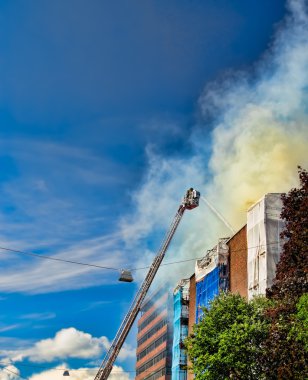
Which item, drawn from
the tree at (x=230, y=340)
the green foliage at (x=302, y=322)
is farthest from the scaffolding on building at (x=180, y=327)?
the green foliage at (x=302, y=322)

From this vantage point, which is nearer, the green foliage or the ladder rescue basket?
Result: the green foliage

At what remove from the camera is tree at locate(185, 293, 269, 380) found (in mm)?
32625

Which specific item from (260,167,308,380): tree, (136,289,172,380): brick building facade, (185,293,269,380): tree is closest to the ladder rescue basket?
(185,293,269,380): tree

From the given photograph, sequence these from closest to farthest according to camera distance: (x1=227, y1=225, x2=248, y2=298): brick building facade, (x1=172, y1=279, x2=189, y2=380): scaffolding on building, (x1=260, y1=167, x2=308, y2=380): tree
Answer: (x1=260, y1=167, x2=308, y2=380): tree
(x1=227, y1=225, x2=248, y2=298): brick building facade
(x1=172, y1=279, x2=189, y2=380): scaffolding on building

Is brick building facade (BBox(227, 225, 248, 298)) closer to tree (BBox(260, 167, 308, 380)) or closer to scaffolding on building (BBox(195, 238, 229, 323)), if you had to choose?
scaffolding on building (BBox(195, 238, 229, 323))

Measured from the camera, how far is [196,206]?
5103 cm

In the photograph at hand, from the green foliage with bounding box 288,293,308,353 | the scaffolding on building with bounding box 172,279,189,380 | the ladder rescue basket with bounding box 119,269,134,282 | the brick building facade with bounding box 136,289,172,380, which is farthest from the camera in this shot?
the brick building facade with bounding box 136,289,172,380

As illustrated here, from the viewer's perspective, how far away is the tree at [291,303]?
28703 millimetres

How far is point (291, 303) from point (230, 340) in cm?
452

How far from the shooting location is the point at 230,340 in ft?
108

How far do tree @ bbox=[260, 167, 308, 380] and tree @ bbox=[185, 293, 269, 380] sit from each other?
0.99m

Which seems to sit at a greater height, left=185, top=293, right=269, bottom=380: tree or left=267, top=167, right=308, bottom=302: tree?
left=267, top=167, right=308, bottom=302: tree

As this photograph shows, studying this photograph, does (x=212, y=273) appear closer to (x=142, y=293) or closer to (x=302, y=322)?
(x=142, y=293)

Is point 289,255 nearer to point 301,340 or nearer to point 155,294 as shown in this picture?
point 301,340
